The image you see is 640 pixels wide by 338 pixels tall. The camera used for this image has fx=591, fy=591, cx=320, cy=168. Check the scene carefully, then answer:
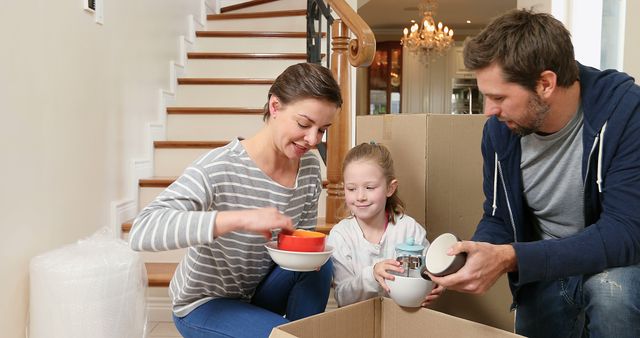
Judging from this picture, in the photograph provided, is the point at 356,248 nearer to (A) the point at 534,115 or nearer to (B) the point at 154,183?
(A) the point at 534,115

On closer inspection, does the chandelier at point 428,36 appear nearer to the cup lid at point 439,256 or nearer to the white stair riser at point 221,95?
the white stair riser at point 221,95

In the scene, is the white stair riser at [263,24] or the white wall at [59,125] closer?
the white wall at [59,125]

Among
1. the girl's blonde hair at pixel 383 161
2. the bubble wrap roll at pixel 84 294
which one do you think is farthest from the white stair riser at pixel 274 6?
the bubble wrap roll at pixel 84 294

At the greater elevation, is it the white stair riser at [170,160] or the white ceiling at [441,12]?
the white ceiling at [441,12]

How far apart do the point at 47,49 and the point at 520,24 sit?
156cm

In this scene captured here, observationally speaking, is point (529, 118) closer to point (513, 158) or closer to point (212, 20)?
point (513, 158)

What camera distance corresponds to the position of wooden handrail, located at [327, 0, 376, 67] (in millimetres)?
2350

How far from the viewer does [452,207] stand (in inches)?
76.9

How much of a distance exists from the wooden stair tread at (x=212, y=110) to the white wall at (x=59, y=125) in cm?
43

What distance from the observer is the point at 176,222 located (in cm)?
119

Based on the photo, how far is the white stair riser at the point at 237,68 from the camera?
3924 mm

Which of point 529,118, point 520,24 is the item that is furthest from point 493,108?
point 520,24

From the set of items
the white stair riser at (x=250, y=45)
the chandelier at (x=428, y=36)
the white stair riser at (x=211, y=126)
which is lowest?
the white stair riser at (x=211, y=126)

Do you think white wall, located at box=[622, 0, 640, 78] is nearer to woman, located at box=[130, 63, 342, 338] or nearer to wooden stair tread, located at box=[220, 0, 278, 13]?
woman, located at box=[130, 63, 342, 338]
